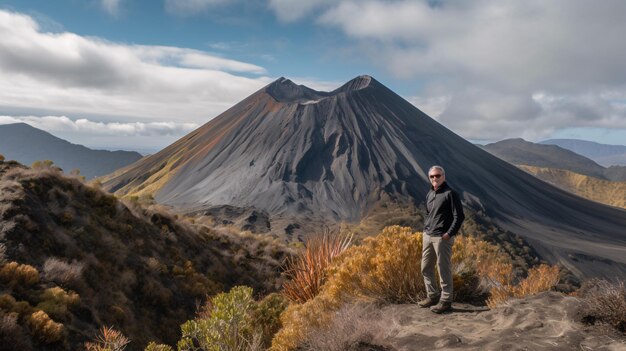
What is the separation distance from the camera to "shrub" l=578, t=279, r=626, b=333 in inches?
154

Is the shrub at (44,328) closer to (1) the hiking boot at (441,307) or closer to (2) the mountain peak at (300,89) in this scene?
(1) the hiking boot at (441,307)

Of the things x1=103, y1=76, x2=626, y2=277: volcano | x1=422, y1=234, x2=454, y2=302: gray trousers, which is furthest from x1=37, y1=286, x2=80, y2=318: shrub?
x1=103, y1=76, x2=626, y2=277: volcano

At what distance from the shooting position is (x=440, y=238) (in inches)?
206

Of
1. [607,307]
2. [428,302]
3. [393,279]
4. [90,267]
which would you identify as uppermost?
[607,307]

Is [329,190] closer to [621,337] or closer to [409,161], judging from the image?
[409,161]

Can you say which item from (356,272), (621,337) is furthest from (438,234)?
(621,337)

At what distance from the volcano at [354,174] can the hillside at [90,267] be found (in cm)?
4430

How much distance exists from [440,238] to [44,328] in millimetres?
6800

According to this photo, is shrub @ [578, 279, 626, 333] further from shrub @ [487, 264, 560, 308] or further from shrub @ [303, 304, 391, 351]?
shrub @ [303, 304, 391, 351]

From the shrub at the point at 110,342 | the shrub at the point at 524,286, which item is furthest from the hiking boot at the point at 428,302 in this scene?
the shrub at the point at 110,342

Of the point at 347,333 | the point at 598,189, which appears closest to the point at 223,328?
the point at 347,333

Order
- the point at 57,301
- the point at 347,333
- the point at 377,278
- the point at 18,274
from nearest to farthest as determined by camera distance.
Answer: the point at 347,333
the point at 377,278
the point at 57,301
the point at 18,274

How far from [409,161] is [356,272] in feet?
237

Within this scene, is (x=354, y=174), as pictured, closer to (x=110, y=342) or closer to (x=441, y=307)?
(x=441, y=307)
